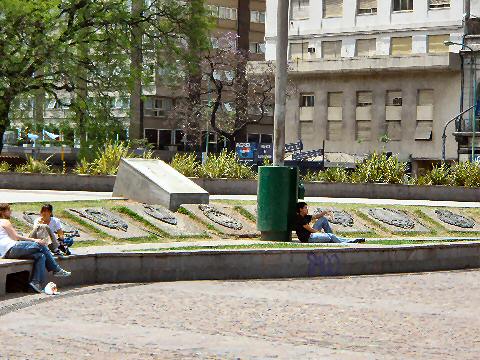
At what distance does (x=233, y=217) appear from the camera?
87.0 ft

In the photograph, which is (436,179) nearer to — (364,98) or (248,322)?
(248,322)

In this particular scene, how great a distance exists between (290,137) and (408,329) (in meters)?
67.6

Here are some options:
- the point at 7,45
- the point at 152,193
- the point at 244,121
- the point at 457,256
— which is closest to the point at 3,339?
the point at 457,256

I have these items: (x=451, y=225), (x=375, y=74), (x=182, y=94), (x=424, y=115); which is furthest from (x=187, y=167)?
(x=182, y=94)

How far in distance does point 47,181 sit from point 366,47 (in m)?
46.6

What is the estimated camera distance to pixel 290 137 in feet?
266

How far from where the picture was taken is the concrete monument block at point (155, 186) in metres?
26.1

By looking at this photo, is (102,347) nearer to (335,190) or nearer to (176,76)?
(335,190)

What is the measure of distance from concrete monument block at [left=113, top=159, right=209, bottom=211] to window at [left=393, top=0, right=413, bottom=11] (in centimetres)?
5142

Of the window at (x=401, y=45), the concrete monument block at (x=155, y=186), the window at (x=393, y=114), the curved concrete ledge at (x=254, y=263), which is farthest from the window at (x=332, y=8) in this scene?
the curved concrete ledge at (x=254, y=263)

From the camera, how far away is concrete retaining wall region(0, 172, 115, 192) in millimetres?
35000

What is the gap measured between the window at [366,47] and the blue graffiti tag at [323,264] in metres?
59.1

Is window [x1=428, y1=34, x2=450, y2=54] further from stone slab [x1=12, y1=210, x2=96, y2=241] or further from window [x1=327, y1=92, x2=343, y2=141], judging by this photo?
stone slab [x1=12, y1=210, x2=96, y2=241]

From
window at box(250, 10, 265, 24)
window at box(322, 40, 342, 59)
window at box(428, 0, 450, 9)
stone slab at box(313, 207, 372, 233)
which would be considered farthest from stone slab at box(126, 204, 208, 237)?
window at box(250, 10, 265, 24)
